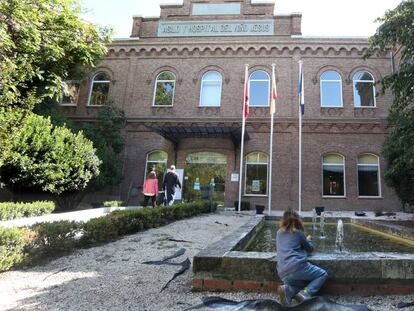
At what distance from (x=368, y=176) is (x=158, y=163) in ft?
40.1

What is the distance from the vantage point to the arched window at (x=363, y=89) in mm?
19359

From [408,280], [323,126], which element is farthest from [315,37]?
[408,280]

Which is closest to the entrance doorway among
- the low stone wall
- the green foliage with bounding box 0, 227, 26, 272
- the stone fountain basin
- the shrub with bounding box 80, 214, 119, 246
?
the low stone wall

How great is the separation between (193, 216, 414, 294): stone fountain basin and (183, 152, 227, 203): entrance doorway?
1491cm

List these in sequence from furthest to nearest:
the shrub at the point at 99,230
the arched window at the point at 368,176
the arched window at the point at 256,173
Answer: the arched window at the point at 256,173, the arched window at the point at 368,176, the shrub at the point at 99,230

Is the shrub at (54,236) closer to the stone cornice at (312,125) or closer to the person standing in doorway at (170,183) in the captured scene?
the person standing in doorway at (170,183)

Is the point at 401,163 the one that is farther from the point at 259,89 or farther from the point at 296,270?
the point at 259,89

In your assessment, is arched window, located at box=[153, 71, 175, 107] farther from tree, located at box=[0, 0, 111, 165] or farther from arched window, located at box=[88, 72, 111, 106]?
tree, located at box=[0, 0, 111, 165]

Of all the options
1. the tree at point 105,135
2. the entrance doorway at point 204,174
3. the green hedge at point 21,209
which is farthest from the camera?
the entrance doorway at point 204,174

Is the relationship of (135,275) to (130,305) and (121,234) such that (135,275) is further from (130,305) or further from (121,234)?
(121,234)

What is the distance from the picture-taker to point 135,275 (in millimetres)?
5023

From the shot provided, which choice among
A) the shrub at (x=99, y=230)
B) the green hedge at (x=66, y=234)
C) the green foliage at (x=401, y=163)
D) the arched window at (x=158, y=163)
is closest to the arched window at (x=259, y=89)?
the arched window at (x=158, y=163)

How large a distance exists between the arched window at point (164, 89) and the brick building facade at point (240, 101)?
0.07 m

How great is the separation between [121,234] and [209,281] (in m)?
4.82
